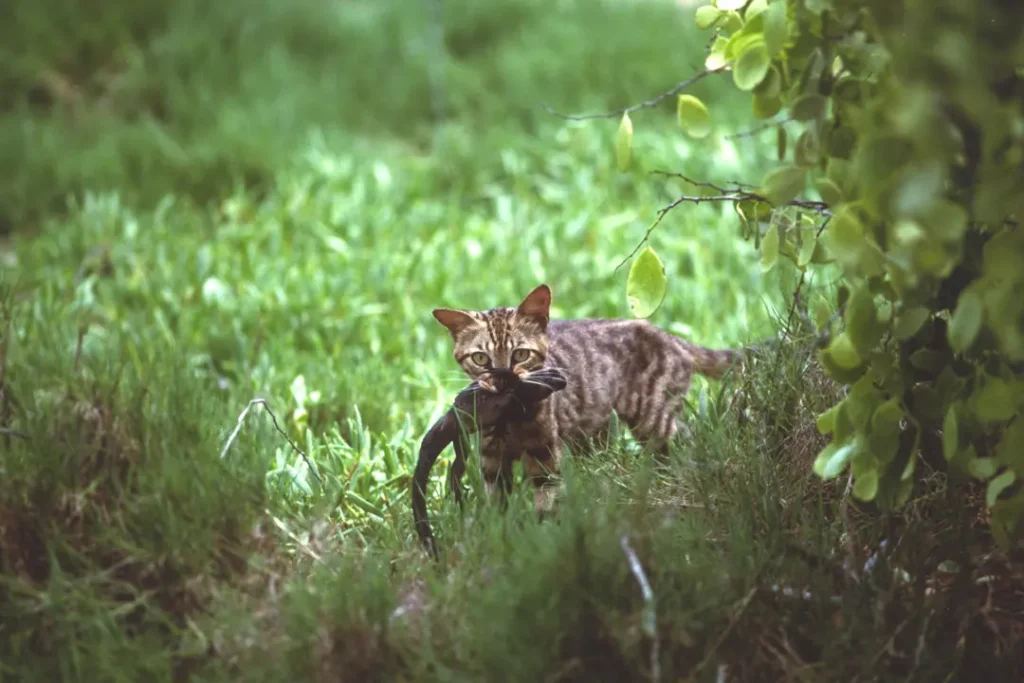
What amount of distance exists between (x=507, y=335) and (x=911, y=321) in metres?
1.23

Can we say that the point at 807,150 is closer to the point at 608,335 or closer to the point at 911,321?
the point at 911,321

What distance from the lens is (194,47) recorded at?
8.23m

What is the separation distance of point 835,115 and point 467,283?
9.95 ft

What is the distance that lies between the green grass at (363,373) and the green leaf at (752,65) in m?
0.89

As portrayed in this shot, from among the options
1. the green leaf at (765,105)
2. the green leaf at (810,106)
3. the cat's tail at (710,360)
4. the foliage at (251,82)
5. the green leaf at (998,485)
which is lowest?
the green leaf at (998,485)

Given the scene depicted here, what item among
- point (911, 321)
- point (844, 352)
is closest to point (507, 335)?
point (844, 352)

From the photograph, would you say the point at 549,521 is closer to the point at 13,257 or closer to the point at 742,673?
the point at 742,673

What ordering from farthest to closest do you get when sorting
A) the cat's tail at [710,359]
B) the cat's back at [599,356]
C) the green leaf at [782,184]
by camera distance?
the cat's tail at [710,359], the cat's back at [599,356], the green leaf at [782,184]

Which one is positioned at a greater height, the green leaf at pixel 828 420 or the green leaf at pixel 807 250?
the green leaf at pixel 807 250

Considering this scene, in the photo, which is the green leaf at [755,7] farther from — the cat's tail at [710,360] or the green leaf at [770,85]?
the cat's tail at [710,360]

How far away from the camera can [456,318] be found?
3.58m

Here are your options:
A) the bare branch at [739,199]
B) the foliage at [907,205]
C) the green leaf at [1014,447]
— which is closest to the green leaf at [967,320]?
the foliage at [907,205]

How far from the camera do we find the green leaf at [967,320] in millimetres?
2354

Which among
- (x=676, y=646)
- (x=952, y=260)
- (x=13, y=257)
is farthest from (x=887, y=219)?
(x=13, y=257)
